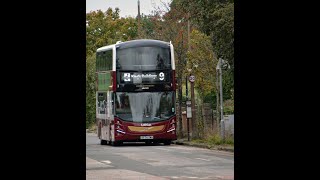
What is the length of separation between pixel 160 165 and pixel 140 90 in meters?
12.8

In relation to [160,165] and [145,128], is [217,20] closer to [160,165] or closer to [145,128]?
[160,165]

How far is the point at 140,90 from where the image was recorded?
1553 inches

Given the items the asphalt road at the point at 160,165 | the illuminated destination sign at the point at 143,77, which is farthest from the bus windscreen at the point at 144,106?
the asphalt road at the point at 160,165

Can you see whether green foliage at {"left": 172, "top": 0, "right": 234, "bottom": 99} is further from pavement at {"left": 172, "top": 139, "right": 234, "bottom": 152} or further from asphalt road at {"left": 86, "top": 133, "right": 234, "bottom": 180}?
asphalt road at {"left": 86, "top": 133, "right": 234, "bottom": 180}

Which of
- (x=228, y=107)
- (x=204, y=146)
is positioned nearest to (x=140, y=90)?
(x=204, y=146)

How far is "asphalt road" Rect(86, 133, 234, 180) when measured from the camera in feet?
74.6

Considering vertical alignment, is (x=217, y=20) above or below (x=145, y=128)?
above

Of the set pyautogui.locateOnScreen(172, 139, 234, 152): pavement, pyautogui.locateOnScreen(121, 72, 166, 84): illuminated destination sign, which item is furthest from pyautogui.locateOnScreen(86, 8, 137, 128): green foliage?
pyautogui.locateOnScreen(121, 72, 166, 84): illuminated destination sign

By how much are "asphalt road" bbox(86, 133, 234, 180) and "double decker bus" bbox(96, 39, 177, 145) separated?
4630 mm
